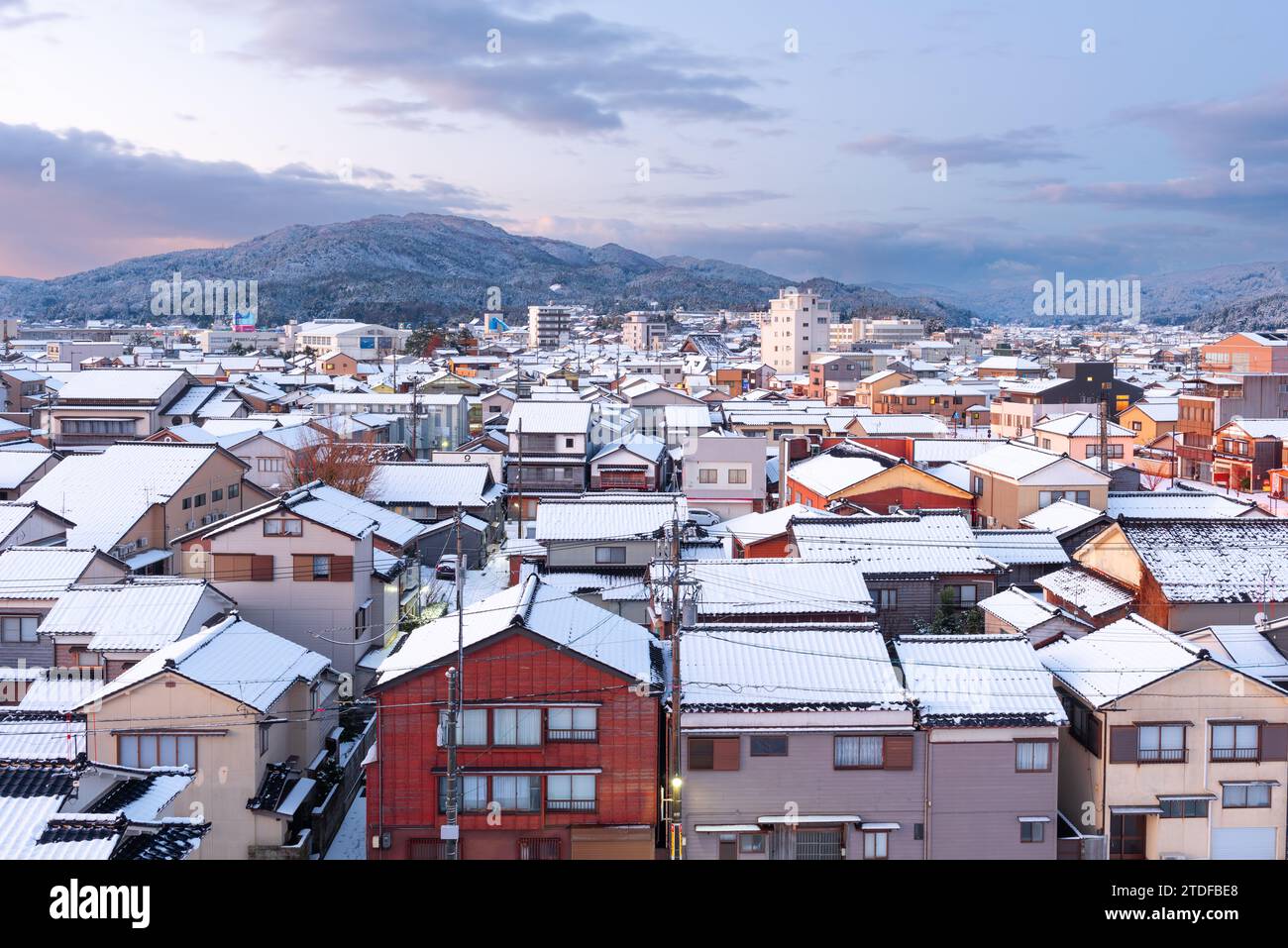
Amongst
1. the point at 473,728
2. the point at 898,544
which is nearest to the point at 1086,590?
the point at 898,544

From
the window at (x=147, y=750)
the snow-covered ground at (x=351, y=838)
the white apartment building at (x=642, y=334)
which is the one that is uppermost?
the white apartment building at (x=642, y=334)

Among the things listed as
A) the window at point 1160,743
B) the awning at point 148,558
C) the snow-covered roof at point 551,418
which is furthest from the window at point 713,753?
the snow-covered roof at point 551,418

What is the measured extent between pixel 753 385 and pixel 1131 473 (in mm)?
35833

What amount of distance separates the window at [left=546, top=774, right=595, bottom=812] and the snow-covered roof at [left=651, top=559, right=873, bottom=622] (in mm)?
3633

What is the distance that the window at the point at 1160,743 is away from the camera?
36.0 feet

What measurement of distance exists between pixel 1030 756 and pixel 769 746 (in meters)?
2.69

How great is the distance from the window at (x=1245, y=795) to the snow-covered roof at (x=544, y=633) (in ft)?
20.3

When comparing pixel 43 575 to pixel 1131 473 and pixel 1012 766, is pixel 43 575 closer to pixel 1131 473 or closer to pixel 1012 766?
pixel 1012 766

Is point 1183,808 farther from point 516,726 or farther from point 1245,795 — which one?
point 516,726

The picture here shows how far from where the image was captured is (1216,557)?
54.6 feet

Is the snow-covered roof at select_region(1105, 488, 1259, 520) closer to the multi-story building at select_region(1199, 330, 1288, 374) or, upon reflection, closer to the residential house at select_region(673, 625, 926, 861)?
the residential house at select_region(673, 625, 926, 861)

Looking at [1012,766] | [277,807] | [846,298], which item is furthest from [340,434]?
[846,298]

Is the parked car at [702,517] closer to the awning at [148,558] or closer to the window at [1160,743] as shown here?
the awning at [148,558]
